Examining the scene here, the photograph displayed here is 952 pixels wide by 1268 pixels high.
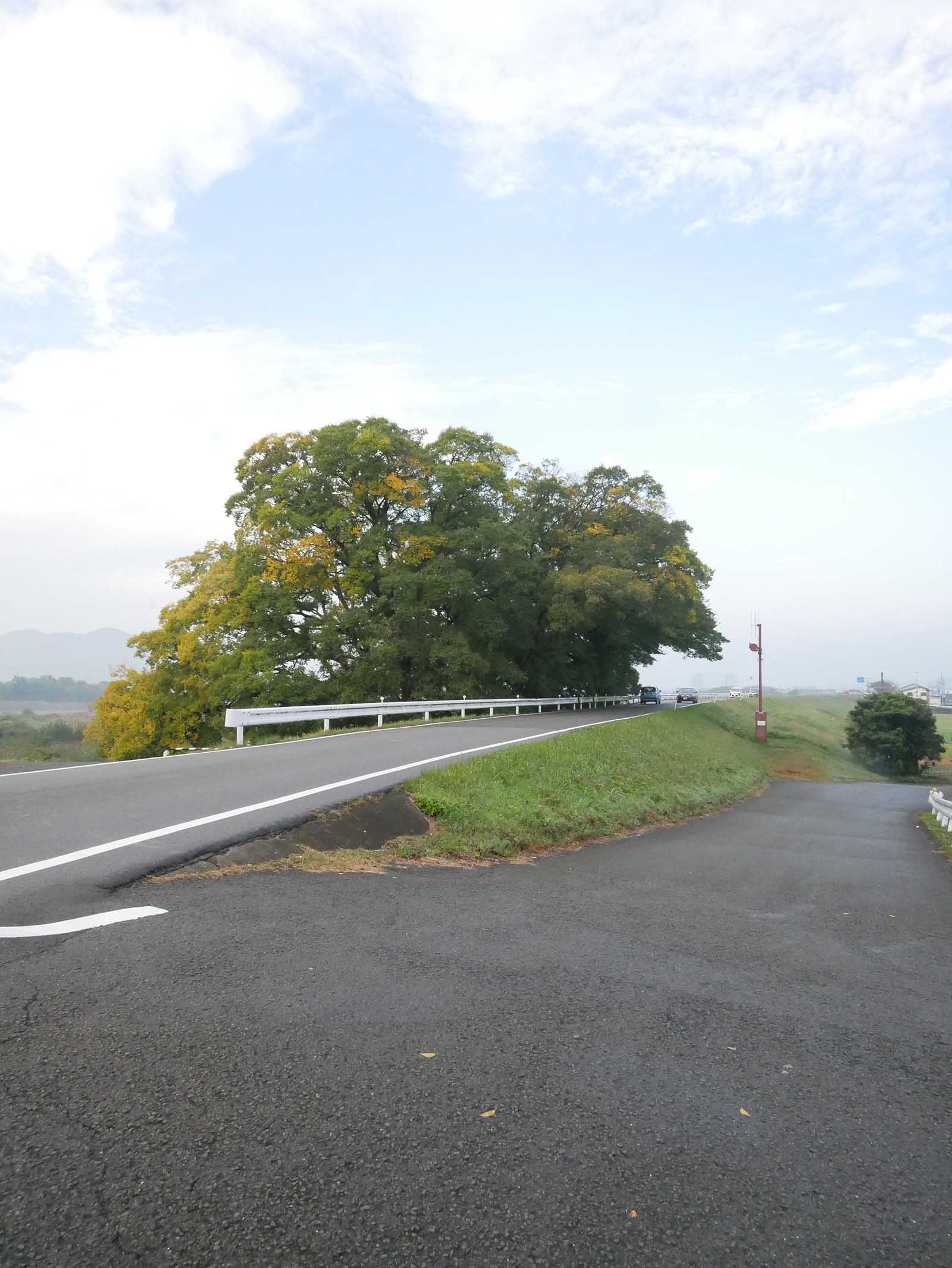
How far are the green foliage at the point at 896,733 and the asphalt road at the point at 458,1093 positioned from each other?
162ft

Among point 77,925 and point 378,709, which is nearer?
point 77,925

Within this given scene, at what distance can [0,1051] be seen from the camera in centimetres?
318

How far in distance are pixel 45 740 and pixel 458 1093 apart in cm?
4394

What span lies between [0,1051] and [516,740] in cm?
A: 1571

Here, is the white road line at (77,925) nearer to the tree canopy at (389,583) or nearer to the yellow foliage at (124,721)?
the tree canopy at (389,583)

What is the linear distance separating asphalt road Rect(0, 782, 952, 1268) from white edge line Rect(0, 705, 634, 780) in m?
6.80

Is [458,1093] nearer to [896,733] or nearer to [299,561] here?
[299,561]

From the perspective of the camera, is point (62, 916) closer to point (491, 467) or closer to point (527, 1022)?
point (527, 1022)

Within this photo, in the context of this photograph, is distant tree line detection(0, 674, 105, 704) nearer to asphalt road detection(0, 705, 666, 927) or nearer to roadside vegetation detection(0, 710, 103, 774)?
roadside vegetation detection(0, 710, 103, 774)

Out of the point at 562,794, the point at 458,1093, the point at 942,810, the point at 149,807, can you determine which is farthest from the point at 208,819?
the point at 942,810

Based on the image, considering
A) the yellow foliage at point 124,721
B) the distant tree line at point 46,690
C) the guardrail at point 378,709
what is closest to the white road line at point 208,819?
the guardrail at point 378,709

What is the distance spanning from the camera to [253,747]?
1628cm

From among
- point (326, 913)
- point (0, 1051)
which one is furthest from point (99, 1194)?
point (326, 913)

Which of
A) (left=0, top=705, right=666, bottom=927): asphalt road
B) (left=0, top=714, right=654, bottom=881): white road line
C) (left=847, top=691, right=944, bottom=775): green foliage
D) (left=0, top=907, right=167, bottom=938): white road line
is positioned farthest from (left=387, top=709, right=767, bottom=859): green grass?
(left=847, top=691, right=944, bottom=775): green foliage
